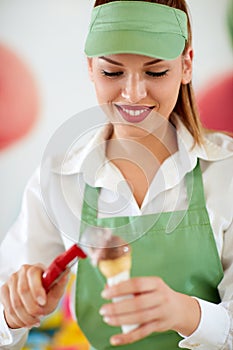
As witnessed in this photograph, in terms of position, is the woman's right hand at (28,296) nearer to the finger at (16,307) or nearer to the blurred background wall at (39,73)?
the finger at (16,307)

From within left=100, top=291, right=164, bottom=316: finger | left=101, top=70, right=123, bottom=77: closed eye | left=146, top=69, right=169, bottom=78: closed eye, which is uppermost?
left=101, top=70, right=123, bottom=77: closed eye

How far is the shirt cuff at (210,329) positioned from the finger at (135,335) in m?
0.12

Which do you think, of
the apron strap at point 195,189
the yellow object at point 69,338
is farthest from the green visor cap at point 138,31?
the yellow object at point 69,338

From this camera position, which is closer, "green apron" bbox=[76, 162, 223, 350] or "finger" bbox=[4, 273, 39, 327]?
"finger" bbox=[4, 273, 39, 327]

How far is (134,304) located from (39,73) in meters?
0.59

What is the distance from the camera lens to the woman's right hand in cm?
85

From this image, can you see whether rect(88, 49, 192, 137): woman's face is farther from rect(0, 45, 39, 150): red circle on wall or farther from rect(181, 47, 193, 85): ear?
rect(0, 45, 39, 150): red circle on wall

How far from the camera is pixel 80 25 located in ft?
3.92

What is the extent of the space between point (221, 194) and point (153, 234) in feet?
0.41

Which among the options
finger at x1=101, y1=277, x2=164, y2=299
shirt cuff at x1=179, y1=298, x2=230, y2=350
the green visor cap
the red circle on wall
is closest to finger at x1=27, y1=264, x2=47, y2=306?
finger at x1=101, y1=277, x2=164, y2=299

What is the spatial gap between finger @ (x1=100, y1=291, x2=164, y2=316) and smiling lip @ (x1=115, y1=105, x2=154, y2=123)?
0.93ft

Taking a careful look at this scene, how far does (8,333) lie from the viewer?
99 centimetres

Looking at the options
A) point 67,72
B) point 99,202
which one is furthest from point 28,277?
point 67,72

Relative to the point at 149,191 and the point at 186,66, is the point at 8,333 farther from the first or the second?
the point at 186,66
